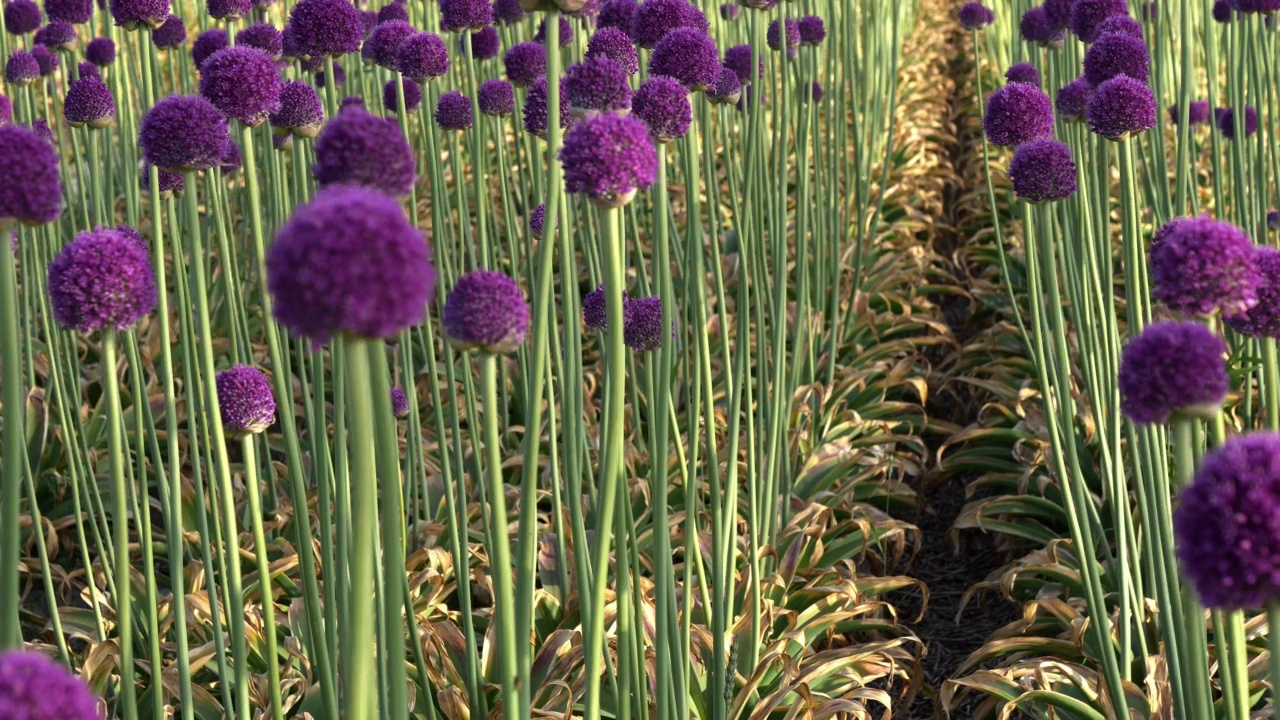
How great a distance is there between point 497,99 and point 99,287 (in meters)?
1.72

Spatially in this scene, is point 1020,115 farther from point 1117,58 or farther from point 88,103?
point 88,103

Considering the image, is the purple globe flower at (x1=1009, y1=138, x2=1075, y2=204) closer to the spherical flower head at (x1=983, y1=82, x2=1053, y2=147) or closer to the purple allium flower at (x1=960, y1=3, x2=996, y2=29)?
the spherical flower head at (x1=983, y1=82, x2=1053, y2=147)

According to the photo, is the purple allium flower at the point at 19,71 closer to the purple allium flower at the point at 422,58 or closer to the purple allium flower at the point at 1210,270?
the purple allium flower at the point at 422,58

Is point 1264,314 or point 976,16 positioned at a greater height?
point 976,16

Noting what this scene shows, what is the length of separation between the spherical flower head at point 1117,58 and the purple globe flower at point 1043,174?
1.55 ft

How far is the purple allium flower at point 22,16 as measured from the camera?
414cm

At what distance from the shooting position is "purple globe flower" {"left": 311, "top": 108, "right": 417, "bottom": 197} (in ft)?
4.03

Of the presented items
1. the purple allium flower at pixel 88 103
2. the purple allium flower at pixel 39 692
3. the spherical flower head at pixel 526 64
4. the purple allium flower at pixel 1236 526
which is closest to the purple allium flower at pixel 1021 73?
the spherical flower head at pixel 526 64

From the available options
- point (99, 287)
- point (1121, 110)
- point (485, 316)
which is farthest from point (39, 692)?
point (1121, 110)

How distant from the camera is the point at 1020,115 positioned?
94.3 inches

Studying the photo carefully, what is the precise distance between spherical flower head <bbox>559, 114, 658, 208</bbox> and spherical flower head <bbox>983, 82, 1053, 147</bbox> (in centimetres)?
107

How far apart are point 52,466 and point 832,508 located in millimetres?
2420

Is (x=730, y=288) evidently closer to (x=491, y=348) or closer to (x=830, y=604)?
(x=830, y=604)

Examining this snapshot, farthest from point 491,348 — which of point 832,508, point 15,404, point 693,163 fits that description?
point 832,508
